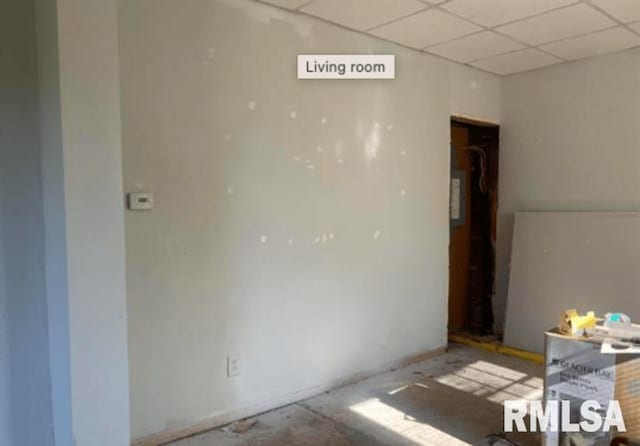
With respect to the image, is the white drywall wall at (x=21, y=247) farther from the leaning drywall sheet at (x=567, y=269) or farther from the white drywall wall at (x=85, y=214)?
the leaning drywall sheet at (x=567, y=269)

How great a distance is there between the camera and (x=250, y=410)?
2934 millimetres

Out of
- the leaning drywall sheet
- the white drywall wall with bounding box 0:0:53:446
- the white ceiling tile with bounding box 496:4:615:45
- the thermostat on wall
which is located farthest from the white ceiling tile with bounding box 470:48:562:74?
the white drywall wall with bounding box 0:0:53:446

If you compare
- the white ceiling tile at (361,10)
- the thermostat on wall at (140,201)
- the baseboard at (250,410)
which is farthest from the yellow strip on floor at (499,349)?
the thermostat on wall at (140,201)

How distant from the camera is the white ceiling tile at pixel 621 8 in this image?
112 inches

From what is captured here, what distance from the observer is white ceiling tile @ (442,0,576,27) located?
9.32 feet

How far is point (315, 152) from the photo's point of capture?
10.4 ft

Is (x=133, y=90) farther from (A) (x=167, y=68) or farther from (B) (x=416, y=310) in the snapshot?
(B) (x=416, y=310)

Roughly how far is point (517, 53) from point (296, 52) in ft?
6.31

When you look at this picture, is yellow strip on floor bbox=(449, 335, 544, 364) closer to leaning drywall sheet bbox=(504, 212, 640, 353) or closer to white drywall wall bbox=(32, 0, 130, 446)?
leaning drywall sheet bbox=(504, 212, 640, 353)

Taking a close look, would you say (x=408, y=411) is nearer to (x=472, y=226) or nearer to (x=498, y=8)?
(x=472, y=226)

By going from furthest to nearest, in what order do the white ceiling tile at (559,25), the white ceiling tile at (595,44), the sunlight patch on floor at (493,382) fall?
the white ceiling tile at (595,44)
the sunlight patch on floor at (493,382)
the white ceiling tile at (559,25)

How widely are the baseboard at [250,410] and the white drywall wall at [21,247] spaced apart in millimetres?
652

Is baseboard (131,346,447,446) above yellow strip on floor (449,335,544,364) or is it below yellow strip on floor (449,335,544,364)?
above

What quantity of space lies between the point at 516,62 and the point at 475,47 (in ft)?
2.02
